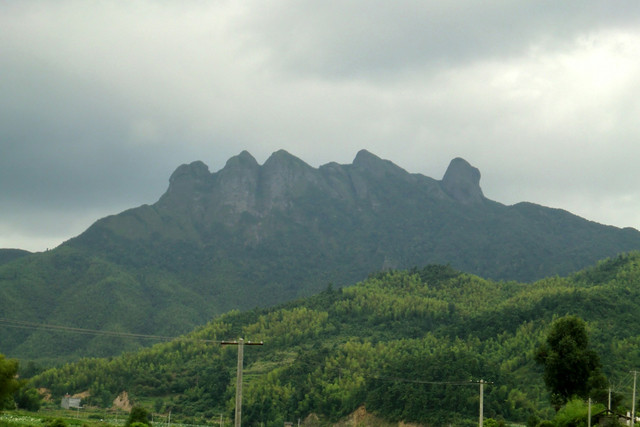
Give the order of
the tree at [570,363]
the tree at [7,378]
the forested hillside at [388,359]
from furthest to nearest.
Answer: the forested hillside at [388,359]
the tree at [570,363]
the tree at [7,378]

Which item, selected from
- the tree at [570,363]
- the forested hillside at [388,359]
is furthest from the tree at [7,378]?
the forested hillside at [388,359]

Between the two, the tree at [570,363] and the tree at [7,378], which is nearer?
A: the tree at [7,378]

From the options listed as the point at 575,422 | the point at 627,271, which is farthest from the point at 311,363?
the point at 575,422

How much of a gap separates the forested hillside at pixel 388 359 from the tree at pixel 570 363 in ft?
83.6

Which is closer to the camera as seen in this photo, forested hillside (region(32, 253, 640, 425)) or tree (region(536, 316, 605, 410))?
tree (region(536, 316, 605, 410))

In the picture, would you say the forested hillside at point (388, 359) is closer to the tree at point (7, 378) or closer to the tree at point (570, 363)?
the tree at point (570, 363)

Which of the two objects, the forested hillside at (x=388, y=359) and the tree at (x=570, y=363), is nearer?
the tree at (x=570, y=363)

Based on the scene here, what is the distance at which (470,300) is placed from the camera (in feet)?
639

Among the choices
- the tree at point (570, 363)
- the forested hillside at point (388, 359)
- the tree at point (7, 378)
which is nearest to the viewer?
the tree at point (7, 378)

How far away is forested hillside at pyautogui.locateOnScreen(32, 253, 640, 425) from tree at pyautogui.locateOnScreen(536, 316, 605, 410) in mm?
25487

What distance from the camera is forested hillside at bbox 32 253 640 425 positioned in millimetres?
119500

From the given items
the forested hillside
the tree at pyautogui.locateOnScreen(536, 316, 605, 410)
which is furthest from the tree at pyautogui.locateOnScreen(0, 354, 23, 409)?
the forested hillside

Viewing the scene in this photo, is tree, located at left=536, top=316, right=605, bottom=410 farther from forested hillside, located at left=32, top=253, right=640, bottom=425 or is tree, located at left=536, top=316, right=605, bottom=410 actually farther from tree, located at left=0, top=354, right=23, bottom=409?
tree, located at left=0, top=354, right=23, bottom=409

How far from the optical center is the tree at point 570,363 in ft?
252
